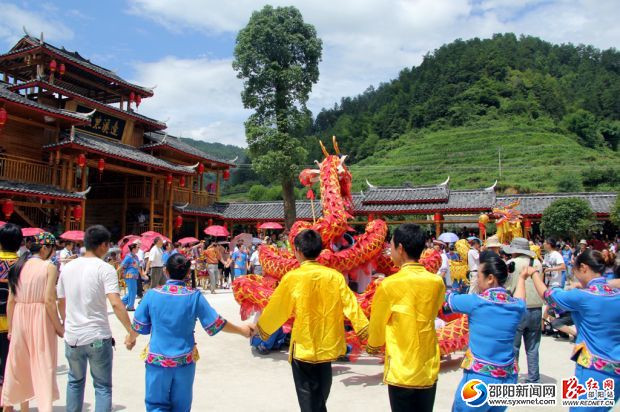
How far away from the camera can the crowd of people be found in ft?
8.80

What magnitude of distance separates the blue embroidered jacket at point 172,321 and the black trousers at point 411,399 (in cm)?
113

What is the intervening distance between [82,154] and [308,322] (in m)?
15.1

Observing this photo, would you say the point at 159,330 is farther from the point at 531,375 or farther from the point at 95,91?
the point at 95,91

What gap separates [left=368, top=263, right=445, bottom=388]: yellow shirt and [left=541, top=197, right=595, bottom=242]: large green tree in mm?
19301

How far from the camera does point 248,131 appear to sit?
824 inches

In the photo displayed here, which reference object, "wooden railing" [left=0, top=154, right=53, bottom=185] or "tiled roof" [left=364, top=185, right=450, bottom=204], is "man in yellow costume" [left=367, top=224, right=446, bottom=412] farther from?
"tiled roof" [left=364, top=185, right=450, bottom=204]

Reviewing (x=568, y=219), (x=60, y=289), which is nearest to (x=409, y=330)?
(x=60, y=289)

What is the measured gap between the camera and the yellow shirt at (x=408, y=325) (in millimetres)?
2615

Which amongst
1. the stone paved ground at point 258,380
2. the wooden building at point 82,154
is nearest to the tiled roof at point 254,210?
the wooden building at point 82,154

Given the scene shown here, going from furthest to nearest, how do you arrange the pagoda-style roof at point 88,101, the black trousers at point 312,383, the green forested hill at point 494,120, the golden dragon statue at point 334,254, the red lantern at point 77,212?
1. the green forested hill at point 494,120
2. the pagoda-style roof at point 88,101
3. the red lantern at point 77,212
4. the golden dragon statue at point 334,254
5. the black trousers at point 312,383

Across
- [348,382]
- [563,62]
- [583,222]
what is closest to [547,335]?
[348,382]

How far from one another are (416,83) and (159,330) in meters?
74.5

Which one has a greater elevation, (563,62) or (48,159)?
(563,62)

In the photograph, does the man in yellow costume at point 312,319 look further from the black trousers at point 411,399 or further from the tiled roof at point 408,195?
the tiled roof at point 408,195
